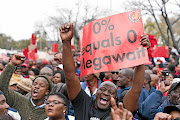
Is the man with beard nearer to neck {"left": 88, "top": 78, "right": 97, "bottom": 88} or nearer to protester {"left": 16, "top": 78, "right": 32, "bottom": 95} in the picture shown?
neck {"left": 88, "top": 78, "right": 97, "bottom": 88}

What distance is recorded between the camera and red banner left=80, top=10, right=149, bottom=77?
2.84m

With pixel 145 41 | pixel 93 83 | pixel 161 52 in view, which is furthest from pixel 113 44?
pixel 161 52

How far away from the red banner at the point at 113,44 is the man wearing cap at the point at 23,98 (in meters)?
1.02

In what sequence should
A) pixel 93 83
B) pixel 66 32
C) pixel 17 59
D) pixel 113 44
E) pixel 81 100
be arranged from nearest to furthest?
pixel 66 32, pixel 81 100, pixel 113 44, pixel 17 59, pixel 93 83

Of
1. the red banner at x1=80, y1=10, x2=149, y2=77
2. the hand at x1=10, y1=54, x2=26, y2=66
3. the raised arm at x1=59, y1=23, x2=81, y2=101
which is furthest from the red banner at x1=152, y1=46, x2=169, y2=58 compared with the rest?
the raised arm at x1=59, y1=23, x2=81, y2=101

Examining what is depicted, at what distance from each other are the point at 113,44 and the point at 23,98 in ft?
5.58

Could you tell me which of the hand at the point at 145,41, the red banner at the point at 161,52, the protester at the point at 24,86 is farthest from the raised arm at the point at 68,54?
the red banner at the point at 161,52

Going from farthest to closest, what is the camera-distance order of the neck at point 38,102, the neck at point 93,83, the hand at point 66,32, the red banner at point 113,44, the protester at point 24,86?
the protester at point 24,86, the neck at point 93,83, the neck at point 38,102, the red banner at point 113,44, the hand at point 66,32

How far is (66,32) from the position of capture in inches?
106

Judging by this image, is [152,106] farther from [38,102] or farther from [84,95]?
[38,102]

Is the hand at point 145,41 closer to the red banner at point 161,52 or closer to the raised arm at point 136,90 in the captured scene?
the raised arm at point 136,90

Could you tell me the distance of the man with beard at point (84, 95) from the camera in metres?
2.70

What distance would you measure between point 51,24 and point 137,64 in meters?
28.0

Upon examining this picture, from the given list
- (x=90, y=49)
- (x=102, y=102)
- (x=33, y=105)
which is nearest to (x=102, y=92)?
(x=102, y=102)
